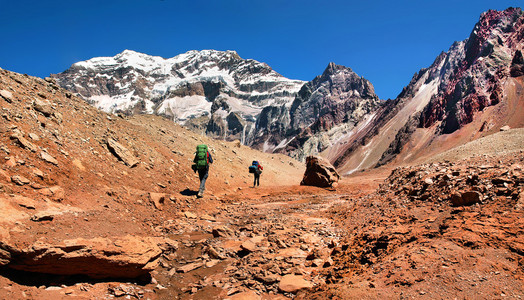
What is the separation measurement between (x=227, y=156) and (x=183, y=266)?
21.1 m

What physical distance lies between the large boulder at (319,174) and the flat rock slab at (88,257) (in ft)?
60.3

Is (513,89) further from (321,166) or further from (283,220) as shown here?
(283,220)

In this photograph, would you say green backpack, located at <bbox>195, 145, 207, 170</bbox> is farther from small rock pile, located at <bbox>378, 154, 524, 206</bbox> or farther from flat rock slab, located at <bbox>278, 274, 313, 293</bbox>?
flat rock slab, located at <bbox>278, 274, 313, 293</bbox>

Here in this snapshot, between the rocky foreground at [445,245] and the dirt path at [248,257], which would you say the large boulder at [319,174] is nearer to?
the dirt path at [248,257]

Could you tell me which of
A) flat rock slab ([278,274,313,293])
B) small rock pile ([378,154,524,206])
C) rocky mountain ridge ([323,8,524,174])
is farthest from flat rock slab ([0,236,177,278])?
rocky mountain ridge ([323,8,524,174])

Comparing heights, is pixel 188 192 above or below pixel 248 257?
above

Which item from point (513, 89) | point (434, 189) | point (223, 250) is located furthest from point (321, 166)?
point (513, 89)

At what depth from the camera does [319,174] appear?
23219mm

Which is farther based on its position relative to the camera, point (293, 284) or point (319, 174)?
point (319, 174)

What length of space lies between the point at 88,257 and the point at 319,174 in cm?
1980

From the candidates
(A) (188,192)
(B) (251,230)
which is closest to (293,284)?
(B) (251,230)

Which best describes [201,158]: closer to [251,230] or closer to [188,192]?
[188,192]

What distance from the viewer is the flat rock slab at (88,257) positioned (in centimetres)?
440

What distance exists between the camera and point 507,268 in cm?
394
